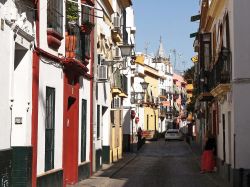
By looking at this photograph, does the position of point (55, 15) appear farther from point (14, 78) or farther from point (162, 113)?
point (162, 113)

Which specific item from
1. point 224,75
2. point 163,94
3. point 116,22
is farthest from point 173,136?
point 224,75

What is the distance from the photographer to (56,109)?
48.4 feet

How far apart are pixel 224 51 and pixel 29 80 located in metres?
7.43

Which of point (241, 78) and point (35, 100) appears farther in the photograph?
point (241, 78)

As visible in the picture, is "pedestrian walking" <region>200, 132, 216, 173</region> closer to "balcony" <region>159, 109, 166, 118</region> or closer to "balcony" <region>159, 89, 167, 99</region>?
"balcony" <region>159, 109, 166, 118</region>

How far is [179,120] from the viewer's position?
103 m

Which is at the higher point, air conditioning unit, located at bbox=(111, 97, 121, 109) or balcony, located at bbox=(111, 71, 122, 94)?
balcony, located at bbox=(111, 71, 122, 94)

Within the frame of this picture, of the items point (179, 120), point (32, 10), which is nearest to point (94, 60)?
point (32, 10)

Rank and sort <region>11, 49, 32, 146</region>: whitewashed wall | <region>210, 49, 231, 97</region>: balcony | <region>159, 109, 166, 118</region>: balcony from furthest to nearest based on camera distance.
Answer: <region>159, 109, 166, 118</region>: balcony
<region>210, 49, 231, 97</region>: balcony
<region>11, 49, 32, 146</region>: whitewashed wall

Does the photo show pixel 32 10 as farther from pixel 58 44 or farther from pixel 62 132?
pixel 62 132

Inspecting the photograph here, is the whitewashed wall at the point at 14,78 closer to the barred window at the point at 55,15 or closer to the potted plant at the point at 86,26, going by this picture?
the barred window at the point at 55,15

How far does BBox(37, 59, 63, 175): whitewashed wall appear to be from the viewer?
13047 millimetres

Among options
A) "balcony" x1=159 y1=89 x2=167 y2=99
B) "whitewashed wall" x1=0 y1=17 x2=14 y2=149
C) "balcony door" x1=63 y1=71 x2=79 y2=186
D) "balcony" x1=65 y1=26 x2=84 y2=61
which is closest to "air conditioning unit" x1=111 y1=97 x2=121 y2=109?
"balcony door" x1=63 y1=71 x2=79 y2=186

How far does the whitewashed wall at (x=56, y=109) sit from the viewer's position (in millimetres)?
13047
